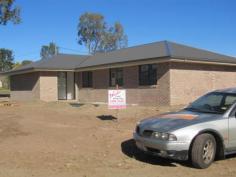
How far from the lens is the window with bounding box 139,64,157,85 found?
68.9ft

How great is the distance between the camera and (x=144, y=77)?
71.7ft

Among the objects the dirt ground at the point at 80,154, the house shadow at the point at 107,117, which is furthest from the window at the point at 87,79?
the dirt ground at the point at 80,154

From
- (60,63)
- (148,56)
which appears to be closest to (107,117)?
(148,56)

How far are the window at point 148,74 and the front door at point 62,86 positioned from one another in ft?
30.3

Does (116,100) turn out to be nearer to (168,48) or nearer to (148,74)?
(148,74)

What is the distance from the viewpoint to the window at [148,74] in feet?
68.9

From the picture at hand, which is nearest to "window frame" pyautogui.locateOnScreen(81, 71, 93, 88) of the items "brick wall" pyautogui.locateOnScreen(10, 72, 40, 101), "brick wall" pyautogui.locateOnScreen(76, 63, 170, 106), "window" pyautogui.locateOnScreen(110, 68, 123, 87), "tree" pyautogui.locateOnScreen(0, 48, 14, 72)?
"brick wall" pyautogui.locateOnScreen(76, 63, 170, 106)

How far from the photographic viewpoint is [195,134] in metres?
7.31

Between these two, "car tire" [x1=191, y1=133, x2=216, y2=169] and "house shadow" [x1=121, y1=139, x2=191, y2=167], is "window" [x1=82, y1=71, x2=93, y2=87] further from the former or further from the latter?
"car tire" [x1=191, y1=133, x2=216, y2=169]

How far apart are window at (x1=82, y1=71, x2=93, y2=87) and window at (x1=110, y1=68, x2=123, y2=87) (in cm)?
279

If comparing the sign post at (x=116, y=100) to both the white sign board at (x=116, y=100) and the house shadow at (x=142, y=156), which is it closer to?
the white sign board at (x=116, y=100)

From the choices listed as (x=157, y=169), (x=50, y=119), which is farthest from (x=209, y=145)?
(x=50, y=119)

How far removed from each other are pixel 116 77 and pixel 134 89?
2.43 metres

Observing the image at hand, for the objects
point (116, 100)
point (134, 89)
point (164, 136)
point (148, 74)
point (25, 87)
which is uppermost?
point (148, 74)
